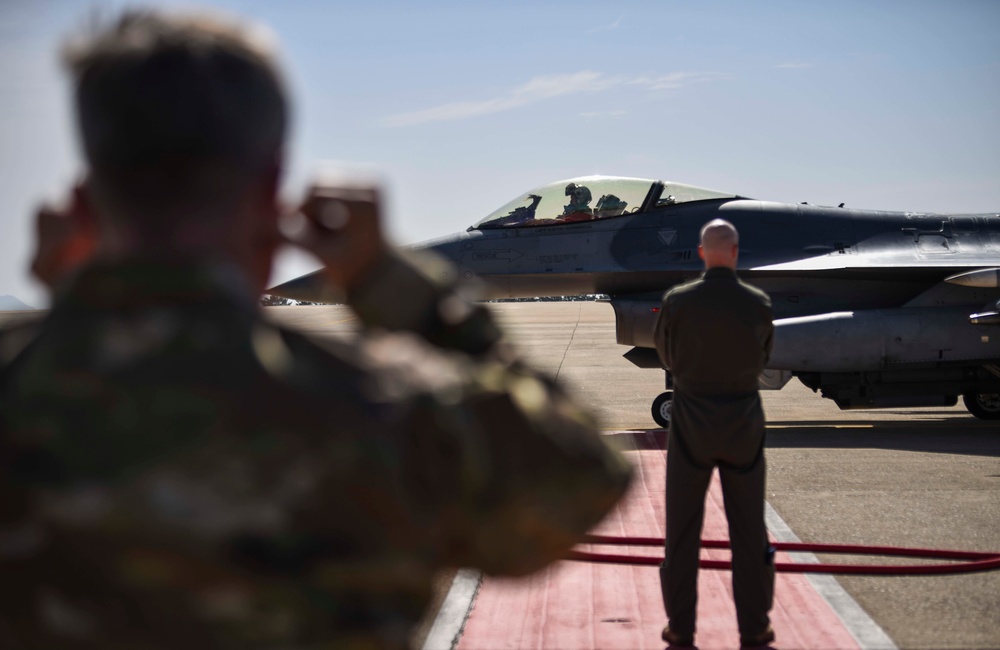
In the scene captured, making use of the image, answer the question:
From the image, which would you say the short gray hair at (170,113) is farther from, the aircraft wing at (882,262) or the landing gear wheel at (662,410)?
the aircraft wing at (882,262)

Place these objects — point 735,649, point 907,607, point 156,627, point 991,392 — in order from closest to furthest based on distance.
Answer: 1. point 156,627
2. point 735,649
3. point 907,607
4. point 991,392

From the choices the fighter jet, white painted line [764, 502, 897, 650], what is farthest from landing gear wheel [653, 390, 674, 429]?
white painted line [764, 502, 897, 650]

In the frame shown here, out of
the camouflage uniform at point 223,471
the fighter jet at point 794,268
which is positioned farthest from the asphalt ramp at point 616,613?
the fighter jet at point 794,268

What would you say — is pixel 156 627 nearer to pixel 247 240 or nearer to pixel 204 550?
pixel 204 550

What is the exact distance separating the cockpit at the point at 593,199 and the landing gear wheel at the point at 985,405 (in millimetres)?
4399

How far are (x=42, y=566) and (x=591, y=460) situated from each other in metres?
0.69

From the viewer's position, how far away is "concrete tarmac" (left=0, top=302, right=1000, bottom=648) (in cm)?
529

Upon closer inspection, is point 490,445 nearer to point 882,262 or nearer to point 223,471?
point 223,471

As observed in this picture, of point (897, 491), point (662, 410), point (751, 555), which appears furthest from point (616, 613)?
point (662, 410)

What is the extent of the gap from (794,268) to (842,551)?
5.98 meters

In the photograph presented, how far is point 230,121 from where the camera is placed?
1.21 meters

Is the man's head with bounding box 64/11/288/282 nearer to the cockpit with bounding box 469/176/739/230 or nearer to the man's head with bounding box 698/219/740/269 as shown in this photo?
the man's head with bounding box 698/219/740/269

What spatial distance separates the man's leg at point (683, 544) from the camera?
477 centimetres

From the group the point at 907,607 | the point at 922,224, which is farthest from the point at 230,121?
the point at 922,224
